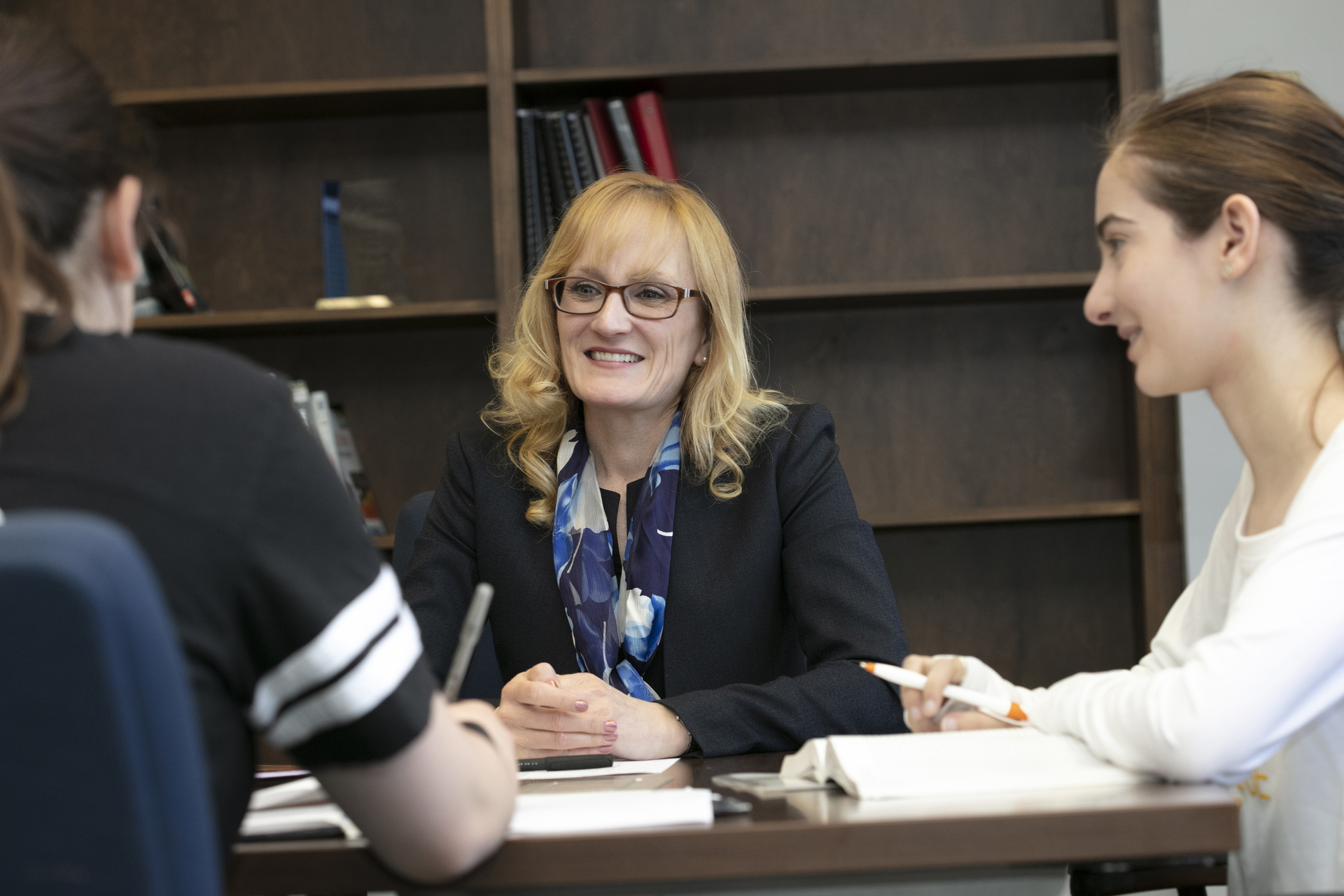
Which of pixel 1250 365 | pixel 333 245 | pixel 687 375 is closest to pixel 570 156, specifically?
pixel 333 245

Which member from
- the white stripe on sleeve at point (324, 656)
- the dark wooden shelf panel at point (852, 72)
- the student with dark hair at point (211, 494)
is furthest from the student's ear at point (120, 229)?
the dark wooden shelf panel at point (852, 72)

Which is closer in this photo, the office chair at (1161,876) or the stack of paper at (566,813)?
the stack of paper at (566,813)

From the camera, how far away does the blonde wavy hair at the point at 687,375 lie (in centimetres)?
175

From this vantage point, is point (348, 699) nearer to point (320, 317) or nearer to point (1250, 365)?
point (1250, 365)

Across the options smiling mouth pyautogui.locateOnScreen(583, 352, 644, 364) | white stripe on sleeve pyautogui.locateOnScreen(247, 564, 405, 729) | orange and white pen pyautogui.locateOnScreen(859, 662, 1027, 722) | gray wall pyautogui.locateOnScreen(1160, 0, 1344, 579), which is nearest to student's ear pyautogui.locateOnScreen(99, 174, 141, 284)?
white stripe on sleeve pyautogui.locateOnScreen(247, 564, 405, 729)

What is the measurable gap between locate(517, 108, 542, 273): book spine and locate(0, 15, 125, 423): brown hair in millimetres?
1937

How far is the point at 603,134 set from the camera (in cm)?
267

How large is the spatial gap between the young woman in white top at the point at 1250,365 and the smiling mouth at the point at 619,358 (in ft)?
2.36

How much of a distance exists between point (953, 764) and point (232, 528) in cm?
59

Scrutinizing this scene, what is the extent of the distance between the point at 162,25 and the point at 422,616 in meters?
2.14

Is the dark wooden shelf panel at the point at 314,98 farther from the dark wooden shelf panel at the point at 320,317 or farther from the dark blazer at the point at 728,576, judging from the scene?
the dark blazer at the point at 728,576

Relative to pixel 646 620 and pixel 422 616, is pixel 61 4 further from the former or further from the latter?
pixel 646 620

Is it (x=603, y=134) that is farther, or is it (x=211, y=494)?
(x=603, y=134)

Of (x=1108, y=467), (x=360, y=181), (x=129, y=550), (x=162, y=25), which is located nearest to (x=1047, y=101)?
(x=1108, y=467)
